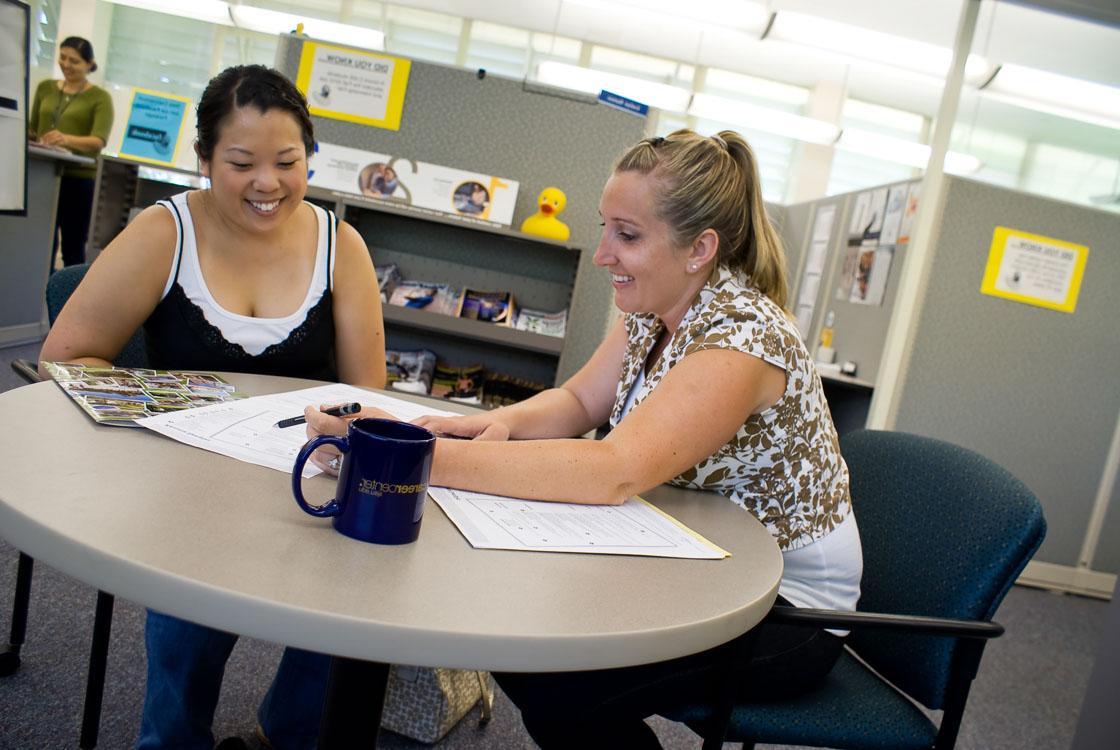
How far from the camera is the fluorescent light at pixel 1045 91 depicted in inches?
214

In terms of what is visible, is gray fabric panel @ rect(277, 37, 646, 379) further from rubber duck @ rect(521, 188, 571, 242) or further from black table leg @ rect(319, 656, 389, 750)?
black table leg @ rect(319, 656, 389, 750)

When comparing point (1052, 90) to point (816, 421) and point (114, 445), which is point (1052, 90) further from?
point (114, 445)

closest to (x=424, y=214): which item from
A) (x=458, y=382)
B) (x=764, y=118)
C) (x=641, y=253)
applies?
(x=458, y=382)

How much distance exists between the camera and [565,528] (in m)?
0.80

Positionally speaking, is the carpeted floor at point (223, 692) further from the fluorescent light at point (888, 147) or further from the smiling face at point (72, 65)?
the fluorescent light at point (888, 147)

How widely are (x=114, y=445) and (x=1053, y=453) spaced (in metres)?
3.51

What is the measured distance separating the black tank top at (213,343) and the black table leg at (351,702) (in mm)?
813

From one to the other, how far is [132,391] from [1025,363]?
129 inches

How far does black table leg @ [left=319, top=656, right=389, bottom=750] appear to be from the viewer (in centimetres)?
71

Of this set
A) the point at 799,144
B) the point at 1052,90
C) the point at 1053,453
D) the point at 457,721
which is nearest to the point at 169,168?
the point at 457,721

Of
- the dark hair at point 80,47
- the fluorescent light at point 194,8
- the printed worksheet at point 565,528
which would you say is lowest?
the printed worksheet at point 565,528

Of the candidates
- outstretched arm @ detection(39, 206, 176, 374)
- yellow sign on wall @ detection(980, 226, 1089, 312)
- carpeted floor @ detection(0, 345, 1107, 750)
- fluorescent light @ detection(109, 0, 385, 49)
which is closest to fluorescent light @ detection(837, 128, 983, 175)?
yellow sign on wall @ detection(980, 226, 1089, 312)

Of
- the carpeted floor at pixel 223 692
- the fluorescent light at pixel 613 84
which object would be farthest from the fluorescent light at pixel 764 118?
the carpeted floor at pixel 223 692

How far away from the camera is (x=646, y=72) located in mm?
8172
